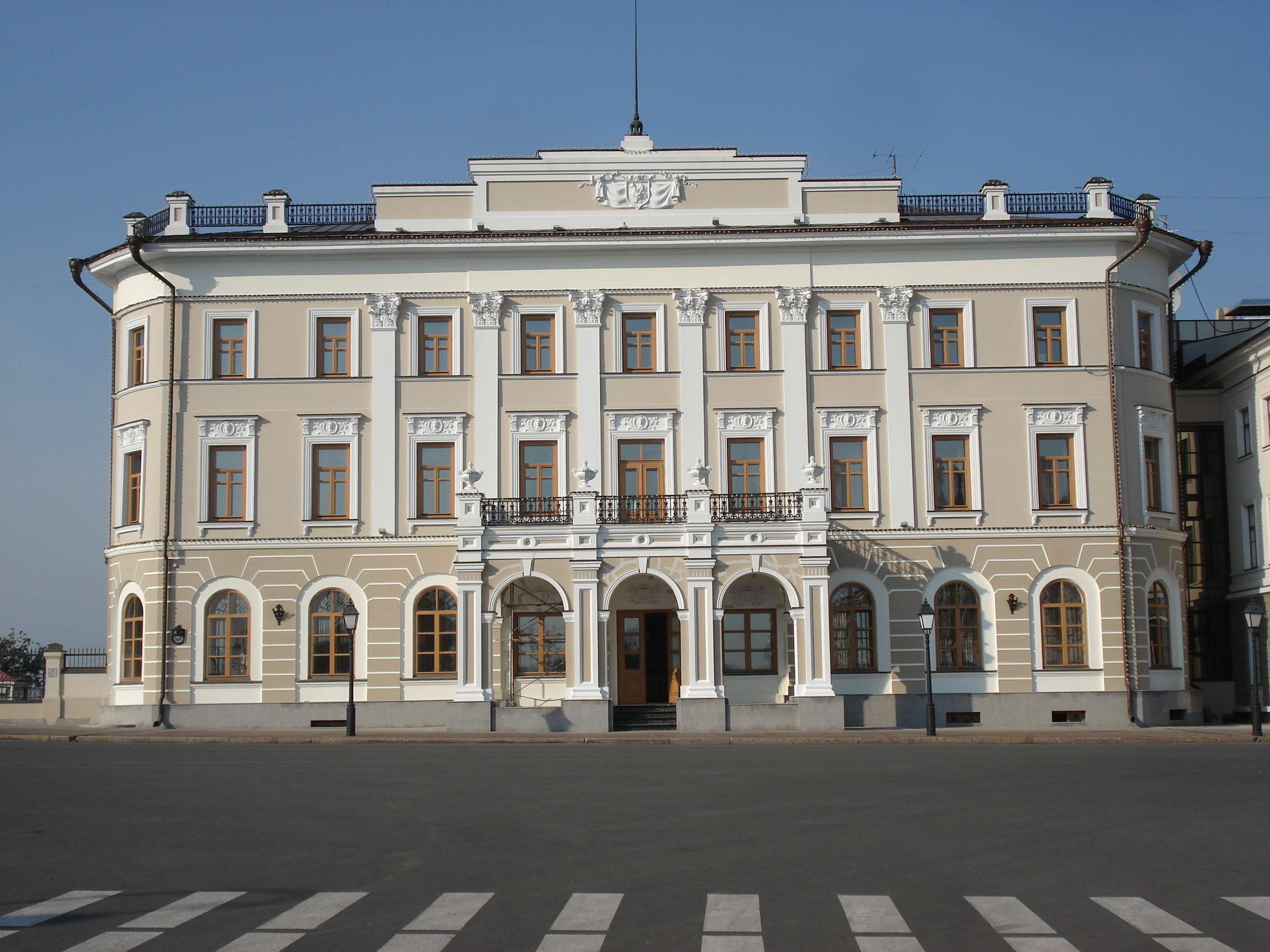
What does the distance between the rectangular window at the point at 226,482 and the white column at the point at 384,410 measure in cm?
379

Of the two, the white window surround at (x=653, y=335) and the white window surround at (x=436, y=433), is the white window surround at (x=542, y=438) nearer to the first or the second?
the white window surround at (x=436, y=433)

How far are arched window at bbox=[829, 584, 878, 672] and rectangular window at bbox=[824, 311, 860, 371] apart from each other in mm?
6504

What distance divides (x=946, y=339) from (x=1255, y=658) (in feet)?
38.7

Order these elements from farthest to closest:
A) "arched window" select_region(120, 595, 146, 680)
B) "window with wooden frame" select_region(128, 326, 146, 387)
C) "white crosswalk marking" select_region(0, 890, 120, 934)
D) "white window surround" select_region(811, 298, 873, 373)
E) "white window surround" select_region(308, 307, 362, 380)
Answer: "window with wooden frame" select_region(128, 326, 146, 387)
"white window surround" select_region(308, 307, 362, 380)
"white window surround" select_region(811, 298, 873, 373)
"arched window" select_region(120, 595, 146, 680)
"white crosswalk marking" select_region(0, 890, 120, 934)

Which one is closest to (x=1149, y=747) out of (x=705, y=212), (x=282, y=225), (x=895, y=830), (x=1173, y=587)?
(x=1173, y=587)

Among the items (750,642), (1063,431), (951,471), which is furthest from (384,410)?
(1063,431)

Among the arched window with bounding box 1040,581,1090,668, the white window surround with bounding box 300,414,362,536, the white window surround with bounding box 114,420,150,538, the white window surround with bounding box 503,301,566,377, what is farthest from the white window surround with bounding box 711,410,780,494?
the white window surround with bounding box 114,420,150,538

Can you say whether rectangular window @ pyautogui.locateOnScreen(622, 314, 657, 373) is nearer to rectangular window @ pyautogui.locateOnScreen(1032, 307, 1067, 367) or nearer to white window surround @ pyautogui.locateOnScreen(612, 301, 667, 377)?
white window surround @ pyautogui.locateOnScreen(612, 301, 667, 377)

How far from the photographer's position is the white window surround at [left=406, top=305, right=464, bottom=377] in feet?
119

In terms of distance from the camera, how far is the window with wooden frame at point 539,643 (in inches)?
1403

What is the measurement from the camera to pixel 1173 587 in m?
36.3

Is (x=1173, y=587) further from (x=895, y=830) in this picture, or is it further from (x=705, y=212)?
(x=895, y=830)

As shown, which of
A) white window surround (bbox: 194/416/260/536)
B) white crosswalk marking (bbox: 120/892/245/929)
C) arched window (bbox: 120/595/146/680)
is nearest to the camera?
white crosswalk marking (bbox: 120/892/245/929)

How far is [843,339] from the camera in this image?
36.5m
